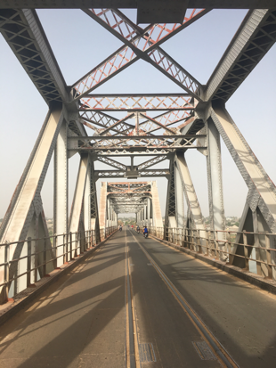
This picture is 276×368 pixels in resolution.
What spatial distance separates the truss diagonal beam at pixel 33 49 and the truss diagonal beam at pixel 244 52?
649 centimetres

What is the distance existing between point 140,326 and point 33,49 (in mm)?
8715

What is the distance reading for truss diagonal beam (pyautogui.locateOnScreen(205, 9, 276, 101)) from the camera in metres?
8.30

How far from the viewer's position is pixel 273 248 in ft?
22.7

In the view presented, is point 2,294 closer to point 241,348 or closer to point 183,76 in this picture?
point 241,348

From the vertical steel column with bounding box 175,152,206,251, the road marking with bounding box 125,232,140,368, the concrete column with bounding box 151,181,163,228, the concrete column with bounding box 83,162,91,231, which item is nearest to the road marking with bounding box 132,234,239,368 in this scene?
the road marking with bounding box 125,232,140,368

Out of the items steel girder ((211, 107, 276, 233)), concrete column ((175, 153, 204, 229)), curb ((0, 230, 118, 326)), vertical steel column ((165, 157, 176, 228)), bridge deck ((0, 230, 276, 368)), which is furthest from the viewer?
vertical steel column ((165, 157, 176, 228))

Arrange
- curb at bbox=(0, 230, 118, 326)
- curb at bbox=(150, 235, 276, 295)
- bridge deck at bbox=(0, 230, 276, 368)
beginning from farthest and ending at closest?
curb at bbox=(150, 235, 276, 295), curb at bbox=(0, 230, 118, 326), bridge deck at bbox=(0, 230, 276, 368)

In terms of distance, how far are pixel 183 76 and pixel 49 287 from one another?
393 inches

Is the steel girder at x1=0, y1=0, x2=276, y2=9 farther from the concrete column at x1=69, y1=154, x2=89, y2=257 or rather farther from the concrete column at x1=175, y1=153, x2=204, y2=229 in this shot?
the concrete column at x1=175, y1=153, x2=204, y2=229

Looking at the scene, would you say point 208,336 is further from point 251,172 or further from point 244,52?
point 244,52

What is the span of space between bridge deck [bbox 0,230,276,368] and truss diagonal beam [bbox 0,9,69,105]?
24.1 ft

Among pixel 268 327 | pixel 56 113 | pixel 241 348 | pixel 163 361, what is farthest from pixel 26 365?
pixel 56 113

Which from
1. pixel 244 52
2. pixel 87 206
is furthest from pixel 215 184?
pixel 87 206

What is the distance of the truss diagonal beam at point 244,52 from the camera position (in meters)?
8.30
